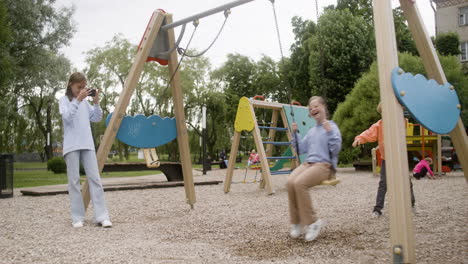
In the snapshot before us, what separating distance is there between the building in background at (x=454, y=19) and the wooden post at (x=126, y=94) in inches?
1036

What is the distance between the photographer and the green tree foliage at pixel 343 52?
2247 centimetres

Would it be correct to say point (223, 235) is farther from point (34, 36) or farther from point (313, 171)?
point (34, 36)

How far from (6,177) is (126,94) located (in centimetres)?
499

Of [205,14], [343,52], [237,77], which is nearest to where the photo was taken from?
[205,14]

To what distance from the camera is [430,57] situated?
11.5ft

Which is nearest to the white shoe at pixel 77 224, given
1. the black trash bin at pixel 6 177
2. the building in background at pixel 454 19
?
the black trash bin at pixel 6 177

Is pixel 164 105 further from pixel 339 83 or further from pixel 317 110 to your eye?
pixel 317 110

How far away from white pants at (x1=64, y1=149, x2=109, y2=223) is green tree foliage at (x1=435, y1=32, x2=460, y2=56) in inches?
974

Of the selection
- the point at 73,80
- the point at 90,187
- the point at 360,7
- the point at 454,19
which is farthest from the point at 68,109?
the point at 454,19

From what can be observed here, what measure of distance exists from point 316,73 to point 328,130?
68.9 feet

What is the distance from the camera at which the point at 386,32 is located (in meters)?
2.81

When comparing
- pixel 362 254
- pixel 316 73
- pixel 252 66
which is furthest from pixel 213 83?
pixel 362 254

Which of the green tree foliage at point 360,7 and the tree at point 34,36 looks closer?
the tree at point 34,36

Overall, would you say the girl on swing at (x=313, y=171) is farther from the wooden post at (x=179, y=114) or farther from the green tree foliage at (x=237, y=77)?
the green tree foliage at (x=237, y=77)
